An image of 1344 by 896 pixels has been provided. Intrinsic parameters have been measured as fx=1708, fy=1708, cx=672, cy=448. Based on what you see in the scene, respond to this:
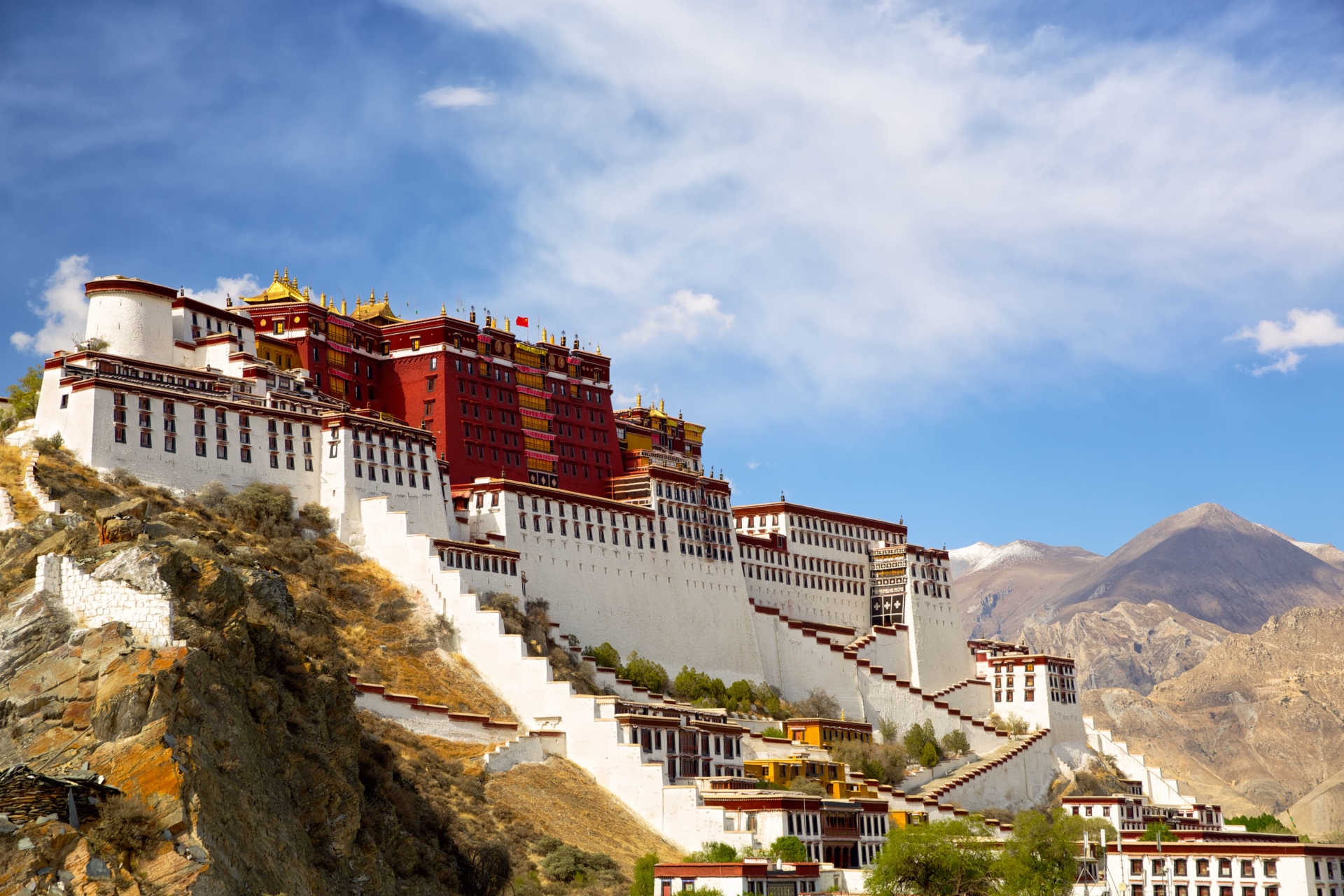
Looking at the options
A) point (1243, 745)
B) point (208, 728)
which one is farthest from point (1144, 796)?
point (1243, 745)

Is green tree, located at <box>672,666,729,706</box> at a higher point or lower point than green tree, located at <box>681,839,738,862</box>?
higher

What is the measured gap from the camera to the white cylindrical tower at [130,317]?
82.5 meters

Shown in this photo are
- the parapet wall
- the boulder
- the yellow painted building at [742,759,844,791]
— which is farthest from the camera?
the yellow painted building at [742,759,844,791]

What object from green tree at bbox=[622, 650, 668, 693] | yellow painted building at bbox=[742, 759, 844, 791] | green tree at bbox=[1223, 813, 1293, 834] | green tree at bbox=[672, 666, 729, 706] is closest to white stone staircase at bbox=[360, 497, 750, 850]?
yellow painted building at bbox=[742, 759, 844, 791]

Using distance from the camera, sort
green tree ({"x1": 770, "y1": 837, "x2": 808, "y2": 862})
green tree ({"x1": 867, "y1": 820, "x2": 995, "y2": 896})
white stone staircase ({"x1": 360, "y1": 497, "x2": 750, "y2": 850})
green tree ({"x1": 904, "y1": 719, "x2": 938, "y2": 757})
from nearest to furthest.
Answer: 1. green tree ({"x1": 770, "y1": 837, "x2": 808, "y2": 862})
2. green tree ({"x1": 867, "y1": 820, "x2": 995, "y2": 896})
3. white stone staircase ({"x1": 360, "y1": 497, "x2": 750, "y2": 850})
4. green tree ({"x1": 904, "y1": 719, "x2": 938, "y2": 757})

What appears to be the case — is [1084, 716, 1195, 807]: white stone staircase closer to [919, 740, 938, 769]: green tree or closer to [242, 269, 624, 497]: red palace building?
[919, 740, 938, 769]: green tree

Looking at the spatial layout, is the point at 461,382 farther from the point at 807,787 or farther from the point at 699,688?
the point at 807,787

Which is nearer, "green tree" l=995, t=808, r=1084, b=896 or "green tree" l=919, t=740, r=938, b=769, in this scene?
"green tree" l=995, t=808, r=1084, b=896

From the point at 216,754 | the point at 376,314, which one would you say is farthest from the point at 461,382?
the point at 216,754

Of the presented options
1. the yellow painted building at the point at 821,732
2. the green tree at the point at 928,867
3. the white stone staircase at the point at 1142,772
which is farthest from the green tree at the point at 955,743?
the green tree at the point at 928,867

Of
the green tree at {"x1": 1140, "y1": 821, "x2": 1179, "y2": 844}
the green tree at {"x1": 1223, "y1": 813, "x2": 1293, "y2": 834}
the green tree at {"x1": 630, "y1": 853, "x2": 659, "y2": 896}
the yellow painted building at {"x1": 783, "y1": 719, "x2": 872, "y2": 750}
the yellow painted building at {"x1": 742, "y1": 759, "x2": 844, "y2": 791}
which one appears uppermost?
the yellow painted building at {"x1": 783, "y1": 719, "x2": 872, "y2": 750}

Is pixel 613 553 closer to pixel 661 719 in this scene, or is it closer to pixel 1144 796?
pixel 661 719

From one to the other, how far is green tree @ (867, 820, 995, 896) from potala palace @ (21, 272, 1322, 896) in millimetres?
2279

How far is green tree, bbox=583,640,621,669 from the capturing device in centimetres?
8544
